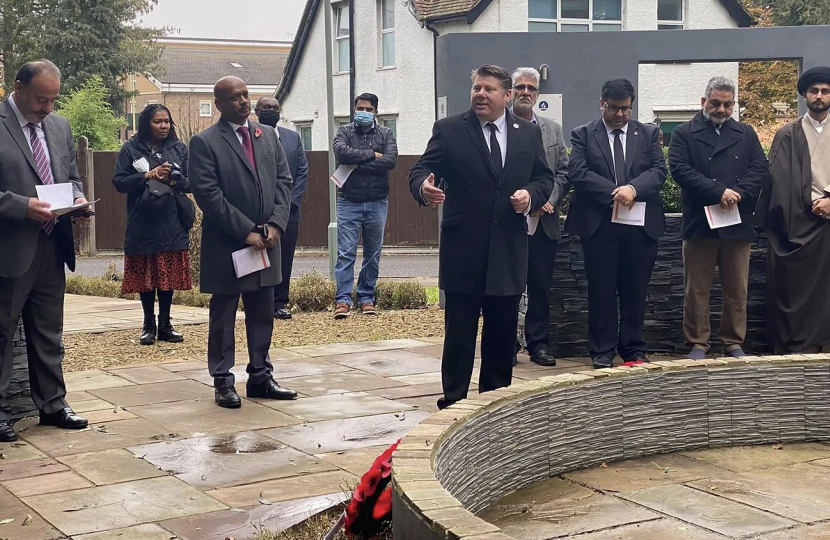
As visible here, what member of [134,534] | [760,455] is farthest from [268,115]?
[134,534]

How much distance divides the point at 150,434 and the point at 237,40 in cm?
7045

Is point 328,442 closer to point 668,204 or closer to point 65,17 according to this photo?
point 668,204

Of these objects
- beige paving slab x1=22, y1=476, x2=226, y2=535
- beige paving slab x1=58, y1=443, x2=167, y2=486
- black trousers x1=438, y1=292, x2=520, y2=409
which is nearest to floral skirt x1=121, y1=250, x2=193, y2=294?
beige paving slab x1=58, y1=443, x2=167, y2=486

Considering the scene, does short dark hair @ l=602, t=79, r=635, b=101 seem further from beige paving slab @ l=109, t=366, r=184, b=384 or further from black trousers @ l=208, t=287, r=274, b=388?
beige paving slab @ l=109, t=366, r=184, b=384

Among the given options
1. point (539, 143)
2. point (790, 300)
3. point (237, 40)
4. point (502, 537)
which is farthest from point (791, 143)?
point (237, 40)

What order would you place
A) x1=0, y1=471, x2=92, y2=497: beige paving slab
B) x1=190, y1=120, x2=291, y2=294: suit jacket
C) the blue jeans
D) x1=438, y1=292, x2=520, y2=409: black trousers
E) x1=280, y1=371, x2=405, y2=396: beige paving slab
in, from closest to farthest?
x1=0, y1=471, x2=92, y2=497: beige paving slab
x1=438, y1=292, x2=520, y2=409: black trousers
x1=190, y1=120, x2=291, y2=294: suit jacket
x1=280, y1=371, x2=405, y2=396: beige paving slab
the blue jeans

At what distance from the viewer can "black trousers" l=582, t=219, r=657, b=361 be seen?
27.7ft

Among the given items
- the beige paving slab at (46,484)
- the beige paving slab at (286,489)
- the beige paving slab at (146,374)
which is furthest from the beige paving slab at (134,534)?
the beige paving slab at (146,374)

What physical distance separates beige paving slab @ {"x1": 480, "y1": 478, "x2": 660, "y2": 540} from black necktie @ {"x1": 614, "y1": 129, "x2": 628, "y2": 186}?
147 inches

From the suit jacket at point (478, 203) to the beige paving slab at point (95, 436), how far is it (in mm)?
1889

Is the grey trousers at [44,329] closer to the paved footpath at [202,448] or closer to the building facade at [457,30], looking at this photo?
the paved footpath at [202,448]

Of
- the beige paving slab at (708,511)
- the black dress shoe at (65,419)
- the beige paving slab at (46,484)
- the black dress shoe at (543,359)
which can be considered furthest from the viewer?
the black dress shoe at (543,359)

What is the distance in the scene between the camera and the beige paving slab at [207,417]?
6742 millimetres

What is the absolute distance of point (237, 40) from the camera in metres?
74.6
